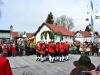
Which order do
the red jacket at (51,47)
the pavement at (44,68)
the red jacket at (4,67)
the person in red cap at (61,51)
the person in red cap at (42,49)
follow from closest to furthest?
the red jacket at (4,67)
the pavement at (44,68)
the red jacket at (51,47)
the person in red cap at (42,49)
the person in red cap at (61,51)

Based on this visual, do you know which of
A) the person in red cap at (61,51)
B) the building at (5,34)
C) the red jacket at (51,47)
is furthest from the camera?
the building at (5,34)

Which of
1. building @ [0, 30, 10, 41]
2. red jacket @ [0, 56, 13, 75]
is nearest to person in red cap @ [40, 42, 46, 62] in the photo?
red jacket @ [0, 56, 13, 75]

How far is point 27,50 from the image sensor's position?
965 inches

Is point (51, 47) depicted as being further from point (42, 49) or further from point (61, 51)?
point (61, 51)

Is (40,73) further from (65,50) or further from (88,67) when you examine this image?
(88,67)

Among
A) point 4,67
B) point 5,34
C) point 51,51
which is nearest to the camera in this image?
point 4,67

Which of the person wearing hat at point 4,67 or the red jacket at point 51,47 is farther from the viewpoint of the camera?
the red jacket at point 51,47

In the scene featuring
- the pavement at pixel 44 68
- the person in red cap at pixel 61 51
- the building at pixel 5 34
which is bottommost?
the pavement at pixel 44 68

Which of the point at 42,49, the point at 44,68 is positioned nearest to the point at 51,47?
the point at 42,49

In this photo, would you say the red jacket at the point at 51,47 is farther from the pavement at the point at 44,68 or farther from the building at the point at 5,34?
the building at the point at 5,34

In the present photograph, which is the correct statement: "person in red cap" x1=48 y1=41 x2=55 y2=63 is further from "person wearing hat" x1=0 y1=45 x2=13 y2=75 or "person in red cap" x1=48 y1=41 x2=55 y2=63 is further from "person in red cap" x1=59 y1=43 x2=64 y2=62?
"person wearing hat" x1=0 y1=45 x2=13 y2=75

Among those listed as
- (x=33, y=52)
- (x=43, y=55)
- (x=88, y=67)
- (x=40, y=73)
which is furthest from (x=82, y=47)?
(x=88, y=67)

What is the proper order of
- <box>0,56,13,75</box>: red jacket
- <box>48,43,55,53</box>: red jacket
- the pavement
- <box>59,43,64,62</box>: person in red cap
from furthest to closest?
1. <box>59,43,64,62</box>: person in red cap
2. <box>48,43,55,53</box>: red jacket
3. the pavement
4. <box>0,56,13,75</box>: red jacket

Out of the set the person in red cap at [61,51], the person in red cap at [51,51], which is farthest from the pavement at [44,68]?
the person in red cap at [61,51]
